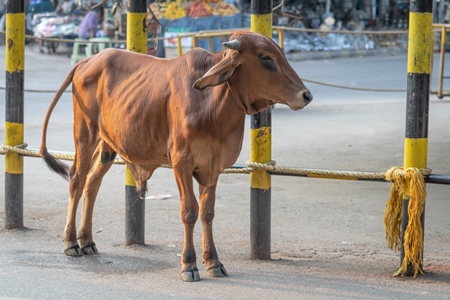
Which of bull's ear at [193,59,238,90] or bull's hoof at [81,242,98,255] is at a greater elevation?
bull's ear at [193,59,238,90]

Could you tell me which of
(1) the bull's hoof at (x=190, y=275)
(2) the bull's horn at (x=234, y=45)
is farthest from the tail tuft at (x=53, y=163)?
(2) the bull's horn at (x=234, y=45)

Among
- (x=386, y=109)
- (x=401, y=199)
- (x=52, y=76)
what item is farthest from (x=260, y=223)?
(x=52, y=76)

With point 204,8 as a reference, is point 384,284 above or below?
below

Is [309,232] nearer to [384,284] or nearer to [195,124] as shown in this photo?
[384,284]

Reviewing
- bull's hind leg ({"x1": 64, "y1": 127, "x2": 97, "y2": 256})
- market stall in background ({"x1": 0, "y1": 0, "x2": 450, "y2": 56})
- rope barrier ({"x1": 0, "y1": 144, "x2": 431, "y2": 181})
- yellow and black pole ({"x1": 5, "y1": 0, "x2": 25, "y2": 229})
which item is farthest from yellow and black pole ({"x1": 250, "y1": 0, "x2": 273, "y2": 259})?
market stall in background ({"x1": 0, "y1": 0, "x2": 450, "y2": 56})

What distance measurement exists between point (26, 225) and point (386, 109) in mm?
8469

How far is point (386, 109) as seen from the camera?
14.2 meters

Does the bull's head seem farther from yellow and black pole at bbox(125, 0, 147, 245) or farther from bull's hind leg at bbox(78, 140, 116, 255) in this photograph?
bull's hind leg at bbox(78, 140, 116, 255)

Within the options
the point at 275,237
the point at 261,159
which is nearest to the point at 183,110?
the point at 261,159

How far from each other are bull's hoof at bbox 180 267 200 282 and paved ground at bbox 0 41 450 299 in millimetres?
64

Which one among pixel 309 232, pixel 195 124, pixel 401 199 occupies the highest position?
pixel 195 124

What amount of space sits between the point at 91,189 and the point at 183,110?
1265mm

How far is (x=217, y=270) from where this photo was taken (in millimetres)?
5434

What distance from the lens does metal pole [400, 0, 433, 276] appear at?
209 inches
